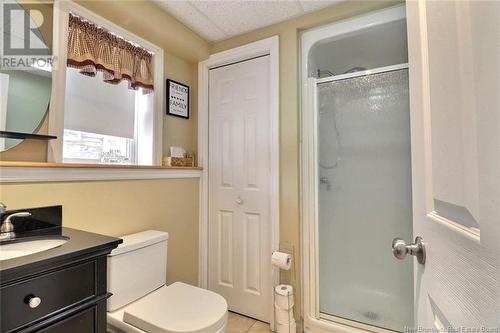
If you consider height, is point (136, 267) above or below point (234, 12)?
below

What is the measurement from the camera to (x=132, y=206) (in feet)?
5.26

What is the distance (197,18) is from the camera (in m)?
1.77

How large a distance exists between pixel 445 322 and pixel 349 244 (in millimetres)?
1315

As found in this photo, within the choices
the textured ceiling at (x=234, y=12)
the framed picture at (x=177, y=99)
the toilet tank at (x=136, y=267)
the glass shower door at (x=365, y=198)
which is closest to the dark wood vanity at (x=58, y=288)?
the toilet tank at (x=136, y=267)

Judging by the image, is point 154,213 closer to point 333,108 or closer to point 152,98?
point 152,98

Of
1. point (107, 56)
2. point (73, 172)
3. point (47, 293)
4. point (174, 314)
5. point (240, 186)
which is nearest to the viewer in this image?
point (47, 293)

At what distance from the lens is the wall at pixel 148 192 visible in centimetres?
124

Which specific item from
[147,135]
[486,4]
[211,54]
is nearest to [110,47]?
[147,135]

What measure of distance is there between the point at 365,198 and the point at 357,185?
0.10 m

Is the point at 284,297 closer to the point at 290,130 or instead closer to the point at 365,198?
the point at 365,198

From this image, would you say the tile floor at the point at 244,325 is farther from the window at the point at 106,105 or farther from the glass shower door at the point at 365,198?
the window at the point at 106,105

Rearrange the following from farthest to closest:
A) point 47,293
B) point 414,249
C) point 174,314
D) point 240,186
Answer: point 240,186
point 174,314
point 47,293
point 414,249

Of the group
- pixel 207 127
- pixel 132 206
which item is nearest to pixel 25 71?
pixel 132 206

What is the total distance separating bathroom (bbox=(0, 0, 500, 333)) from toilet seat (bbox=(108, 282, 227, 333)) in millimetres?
12
